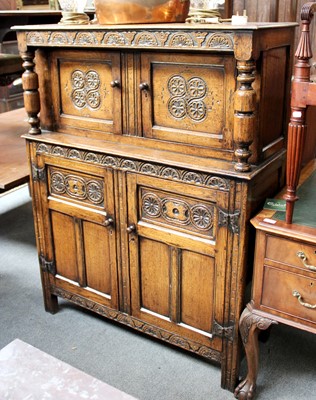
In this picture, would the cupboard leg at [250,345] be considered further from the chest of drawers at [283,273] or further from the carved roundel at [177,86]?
the carved roundel at [177,86]

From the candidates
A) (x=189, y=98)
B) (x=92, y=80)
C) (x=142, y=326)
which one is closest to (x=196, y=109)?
(x=189, y=98)

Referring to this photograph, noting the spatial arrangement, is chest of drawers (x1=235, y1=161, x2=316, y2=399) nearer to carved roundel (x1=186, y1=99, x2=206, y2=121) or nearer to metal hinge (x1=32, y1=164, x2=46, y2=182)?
carved roundel (x1=186, y1=99, x2=206, y2=121)

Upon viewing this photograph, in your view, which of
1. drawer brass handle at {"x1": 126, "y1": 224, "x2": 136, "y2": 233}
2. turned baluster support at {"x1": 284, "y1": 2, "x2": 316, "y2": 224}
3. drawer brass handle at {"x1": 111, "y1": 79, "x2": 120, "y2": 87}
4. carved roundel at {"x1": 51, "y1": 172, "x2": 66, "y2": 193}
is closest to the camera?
turned baluster support at {"x1": 284, "y1": 2, "x2": 316, "y2": 224}

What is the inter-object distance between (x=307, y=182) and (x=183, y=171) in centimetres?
57

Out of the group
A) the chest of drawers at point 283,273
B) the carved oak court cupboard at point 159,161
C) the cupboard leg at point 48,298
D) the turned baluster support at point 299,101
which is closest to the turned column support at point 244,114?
the carved oak court cupboard at point 159,161

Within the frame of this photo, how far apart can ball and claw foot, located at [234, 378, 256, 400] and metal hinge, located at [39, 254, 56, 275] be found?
40.5 inches

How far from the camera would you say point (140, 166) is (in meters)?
1.83

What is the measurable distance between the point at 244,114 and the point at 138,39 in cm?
46

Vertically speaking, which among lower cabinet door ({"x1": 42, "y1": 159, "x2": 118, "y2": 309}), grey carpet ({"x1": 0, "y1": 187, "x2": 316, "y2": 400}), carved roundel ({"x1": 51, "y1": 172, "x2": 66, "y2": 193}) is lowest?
grey carpet ({"x1": 0, "y1": 187, "x2": 316, "y2": 400})

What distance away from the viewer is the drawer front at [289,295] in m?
1.61

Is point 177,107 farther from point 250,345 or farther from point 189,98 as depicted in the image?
point 250,345

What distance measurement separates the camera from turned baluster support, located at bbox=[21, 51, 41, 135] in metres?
1.99

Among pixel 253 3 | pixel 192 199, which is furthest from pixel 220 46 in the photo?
pixel 253 3

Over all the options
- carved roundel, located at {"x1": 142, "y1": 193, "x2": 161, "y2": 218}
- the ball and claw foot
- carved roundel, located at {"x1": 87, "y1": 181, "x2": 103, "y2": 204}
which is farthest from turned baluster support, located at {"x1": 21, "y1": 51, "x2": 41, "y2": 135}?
the ball and claw foot
